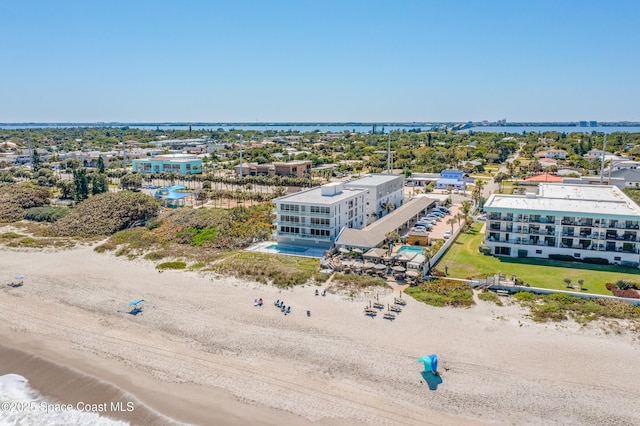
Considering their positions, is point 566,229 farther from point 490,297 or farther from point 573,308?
point 490,297

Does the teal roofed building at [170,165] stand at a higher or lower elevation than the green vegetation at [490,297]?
higher

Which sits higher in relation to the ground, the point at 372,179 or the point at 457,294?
the point at 372,179

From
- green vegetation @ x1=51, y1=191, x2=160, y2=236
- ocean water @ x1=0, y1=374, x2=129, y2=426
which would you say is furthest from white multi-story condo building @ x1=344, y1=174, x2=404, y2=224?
ocean water @ x1=0, y1=374, x2=129, y2=426

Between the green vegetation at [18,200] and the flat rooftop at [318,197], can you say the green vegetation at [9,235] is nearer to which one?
the green vegetation at [18,200]

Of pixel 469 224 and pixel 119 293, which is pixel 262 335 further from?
pixel 469 224

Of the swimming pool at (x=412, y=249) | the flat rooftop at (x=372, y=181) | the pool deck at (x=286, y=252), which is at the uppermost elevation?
the flat rooftop at (x=372, y=181)

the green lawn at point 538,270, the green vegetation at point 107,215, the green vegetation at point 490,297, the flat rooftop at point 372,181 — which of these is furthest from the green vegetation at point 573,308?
the green vegetation at point 107,215

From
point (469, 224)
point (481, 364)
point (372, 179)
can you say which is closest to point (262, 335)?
point (481, 364)
